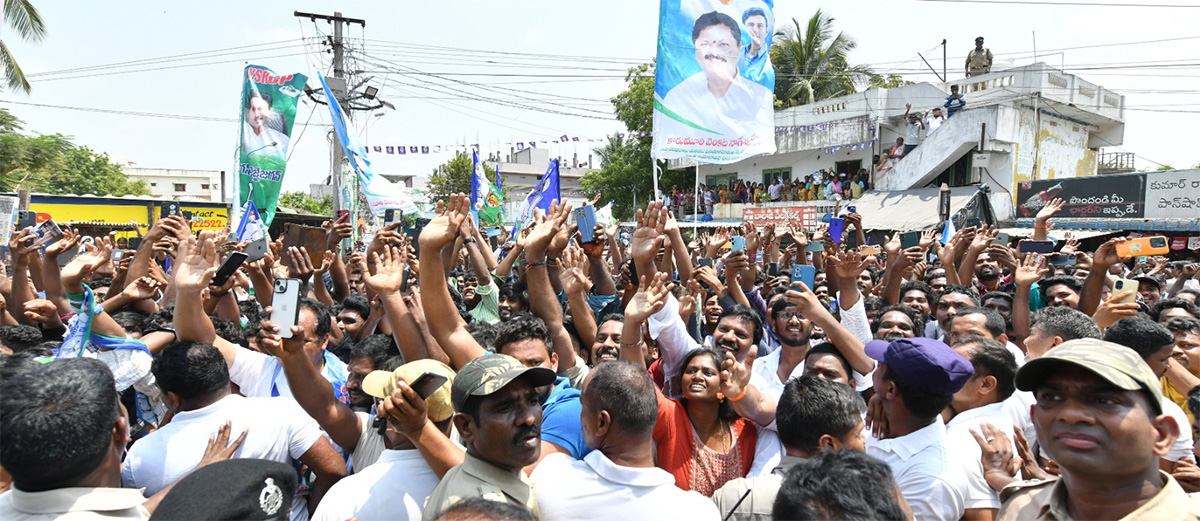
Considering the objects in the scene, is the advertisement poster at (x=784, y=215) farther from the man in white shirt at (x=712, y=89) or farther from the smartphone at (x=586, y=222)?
the smartphone at (x=586, y=222)

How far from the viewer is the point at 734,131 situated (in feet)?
25.6

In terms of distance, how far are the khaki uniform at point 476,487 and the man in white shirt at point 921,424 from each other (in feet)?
3.95

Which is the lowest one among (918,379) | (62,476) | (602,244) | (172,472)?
(172,472)

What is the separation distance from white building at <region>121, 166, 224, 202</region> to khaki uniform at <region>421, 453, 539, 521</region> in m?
66.8

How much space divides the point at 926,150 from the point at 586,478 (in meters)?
21.4

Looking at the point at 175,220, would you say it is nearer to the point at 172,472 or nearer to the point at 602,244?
the point at 172,472

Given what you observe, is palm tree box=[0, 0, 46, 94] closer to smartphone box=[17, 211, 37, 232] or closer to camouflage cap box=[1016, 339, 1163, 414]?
smartphone box=[17, 211, 37, 232]

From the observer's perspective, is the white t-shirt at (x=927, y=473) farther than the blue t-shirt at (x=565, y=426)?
No

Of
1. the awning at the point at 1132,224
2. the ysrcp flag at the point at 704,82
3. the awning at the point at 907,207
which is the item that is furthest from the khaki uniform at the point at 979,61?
the ysrcp flag at the point at 704,82

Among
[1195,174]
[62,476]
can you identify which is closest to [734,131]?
[62,476]

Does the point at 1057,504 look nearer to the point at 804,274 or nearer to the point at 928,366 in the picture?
the point at 928,366

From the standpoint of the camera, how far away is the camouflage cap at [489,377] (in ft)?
6.57

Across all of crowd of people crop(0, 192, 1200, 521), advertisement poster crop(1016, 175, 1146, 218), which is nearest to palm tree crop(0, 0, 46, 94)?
crowd of people crop(0, 192, 1200, 521)

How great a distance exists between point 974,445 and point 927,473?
34 cm
